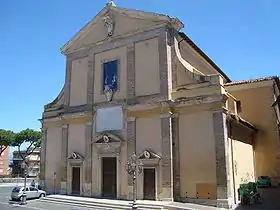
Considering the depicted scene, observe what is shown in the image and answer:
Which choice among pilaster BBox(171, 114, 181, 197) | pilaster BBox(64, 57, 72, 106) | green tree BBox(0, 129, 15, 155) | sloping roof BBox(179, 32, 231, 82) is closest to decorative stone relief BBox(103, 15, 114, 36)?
pilaster BBox(64, 57, 72, 106)

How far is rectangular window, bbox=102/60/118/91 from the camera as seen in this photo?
23750 millimetres

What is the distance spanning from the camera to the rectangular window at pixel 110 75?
23.8 metres

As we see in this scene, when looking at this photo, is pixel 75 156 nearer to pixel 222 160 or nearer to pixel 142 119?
pixel 142 119

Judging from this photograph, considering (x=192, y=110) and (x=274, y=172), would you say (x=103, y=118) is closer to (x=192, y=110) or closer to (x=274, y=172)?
(x=192, y=110)

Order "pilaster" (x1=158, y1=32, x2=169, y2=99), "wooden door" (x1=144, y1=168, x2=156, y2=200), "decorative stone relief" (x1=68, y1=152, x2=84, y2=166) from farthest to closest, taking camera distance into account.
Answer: "decorative stone relief" (x1=68, y1=152, x2=84, y2=166)
"pilaster" (x1=158, y1=32, x2=169, y2=99)
"wooden door" (x1=144, y1=168, x2=156, y2=200)

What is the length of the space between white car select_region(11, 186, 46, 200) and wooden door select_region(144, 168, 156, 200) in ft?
32.0

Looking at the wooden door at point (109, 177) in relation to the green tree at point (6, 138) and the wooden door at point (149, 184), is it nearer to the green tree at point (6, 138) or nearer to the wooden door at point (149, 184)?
the wooden door at point (149, 184)

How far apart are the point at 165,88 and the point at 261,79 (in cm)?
1228

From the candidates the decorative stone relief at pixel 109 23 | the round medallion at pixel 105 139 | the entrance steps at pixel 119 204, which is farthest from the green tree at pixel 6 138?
the round medallion at pixel 105 139

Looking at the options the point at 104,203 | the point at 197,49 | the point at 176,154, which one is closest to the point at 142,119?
the point at 176,154

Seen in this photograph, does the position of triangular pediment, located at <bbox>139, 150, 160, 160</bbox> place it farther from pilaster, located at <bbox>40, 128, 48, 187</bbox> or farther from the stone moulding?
pilaster, located at <bbox>40, 128, 48, 187</bbox>

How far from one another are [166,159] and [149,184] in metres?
2.17

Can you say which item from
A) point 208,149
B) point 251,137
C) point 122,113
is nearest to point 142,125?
point 122,113

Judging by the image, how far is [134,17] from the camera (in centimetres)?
2358
